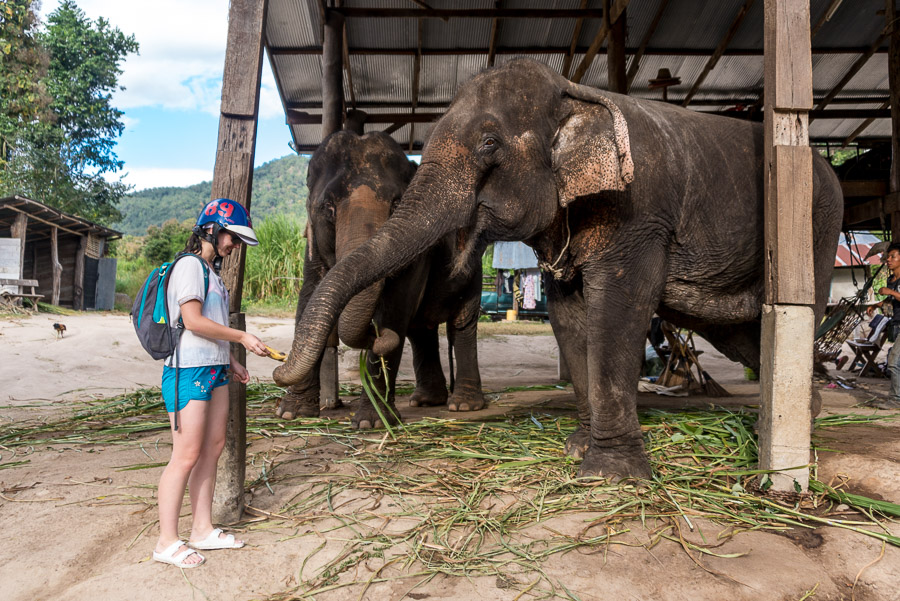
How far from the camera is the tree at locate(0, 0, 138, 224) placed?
1004 inches

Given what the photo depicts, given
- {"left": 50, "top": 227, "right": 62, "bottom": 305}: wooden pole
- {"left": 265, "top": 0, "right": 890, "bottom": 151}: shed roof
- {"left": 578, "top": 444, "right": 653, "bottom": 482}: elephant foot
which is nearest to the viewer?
{"left": 578, "top": 444, "right": 653, "bottom": 482}: elephant foot

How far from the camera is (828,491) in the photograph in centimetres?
346

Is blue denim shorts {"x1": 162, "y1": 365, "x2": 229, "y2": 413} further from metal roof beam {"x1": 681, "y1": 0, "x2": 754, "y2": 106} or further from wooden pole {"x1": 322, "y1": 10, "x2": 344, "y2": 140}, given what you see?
metal roof beam {"x1": 681, "y1": 0, "x2": 754, "y2": 106}

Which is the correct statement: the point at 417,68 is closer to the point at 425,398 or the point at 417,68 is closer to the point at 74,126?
the point at 425,398

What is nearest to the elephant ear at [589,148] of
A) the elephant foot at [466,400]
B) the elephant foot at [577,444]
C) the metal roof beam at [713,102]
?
the elephant foot at [577,444]

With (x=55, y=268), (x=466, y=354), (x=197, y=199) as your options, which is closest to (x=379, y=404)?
(x=466, y=354)

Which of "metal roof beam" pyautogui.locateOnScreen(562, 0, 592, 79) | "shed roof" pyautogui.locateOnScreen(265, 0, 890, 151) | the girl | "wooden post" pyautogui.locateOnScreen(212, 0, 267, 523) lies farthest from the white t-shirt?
"metal roof beam" pyautogui.locateOnScreen(562, 0, 592, 79)

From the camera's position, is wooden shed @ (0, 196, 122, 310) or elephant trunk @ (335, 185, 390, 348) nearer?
elephant trunk @ (335, 185, 390, 348)

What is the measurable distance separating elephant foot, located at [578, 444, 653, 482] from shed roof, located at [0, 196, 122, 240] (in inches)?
697

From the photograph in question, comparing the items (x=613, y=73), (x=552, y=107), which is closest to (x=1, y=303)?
(x=613, y=73)

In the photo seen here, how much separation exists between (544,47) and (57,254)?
16372 millimetres

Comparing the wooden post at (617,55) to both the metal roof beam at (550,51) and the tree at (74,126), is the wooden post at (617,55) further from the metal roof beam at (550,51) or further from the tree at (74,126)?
the tree at (74,126)

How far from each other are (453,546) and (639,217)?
2.11m

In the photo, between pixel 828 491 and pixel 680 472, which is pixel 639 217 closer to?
pixel 680 472
